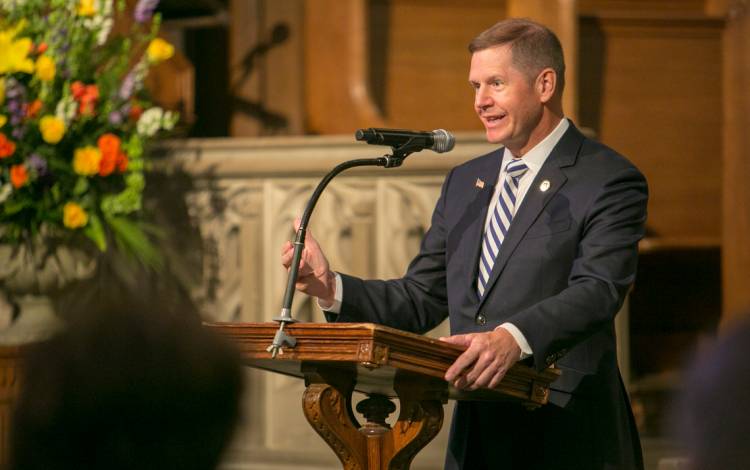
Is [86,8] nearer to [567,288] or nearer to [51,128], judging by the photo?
[51,128]

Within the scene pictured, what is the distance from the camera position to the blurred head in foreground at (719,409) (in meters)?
1.01

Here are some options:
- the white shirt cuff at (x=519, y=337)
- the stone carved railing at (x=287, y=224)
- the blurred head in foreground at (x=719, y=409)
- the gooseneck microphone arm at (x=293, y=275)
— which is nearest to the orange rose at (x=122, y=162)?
the stone carved railing at (x=287, y=224)

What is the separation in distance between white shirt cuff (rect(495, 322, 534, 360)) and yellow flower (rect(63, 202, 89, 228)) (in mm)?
2280

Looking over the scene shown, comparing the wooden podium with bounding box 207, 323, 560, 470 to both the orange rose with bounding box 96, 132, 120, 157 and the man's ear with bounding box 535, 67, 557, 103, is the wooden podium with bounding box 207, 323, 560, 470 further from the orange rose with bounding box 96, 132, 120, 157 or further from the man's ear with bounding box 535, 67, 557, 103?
the orange rose with bounding box 96, 132, 120, 157

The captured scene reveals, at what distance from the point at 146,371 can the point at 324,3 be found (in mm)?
4708

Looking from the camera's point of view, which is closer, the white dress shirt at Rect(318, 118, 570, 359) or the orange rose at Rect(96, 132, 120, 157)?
the white dress shirt at Rect(318, 118, 570, 359)

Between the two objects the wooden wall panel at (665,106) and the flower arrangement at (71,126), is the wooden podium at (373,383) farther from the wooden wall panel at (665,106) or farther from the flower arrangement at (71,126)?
the wooden wall panel at (665,106)

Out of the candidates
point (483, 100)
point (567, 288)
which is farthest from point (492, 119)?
point (567, 288)

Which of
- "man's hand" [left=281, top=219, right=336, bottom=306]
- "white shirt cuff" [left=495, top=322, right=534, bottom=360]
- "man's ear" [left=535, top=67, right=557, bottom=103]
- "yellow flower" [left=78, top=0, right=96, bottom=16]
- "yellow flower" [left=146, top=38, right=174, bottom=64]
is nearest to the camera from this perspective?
"white shirt cuff" [left=495, top=322, right=534, bottom=360]

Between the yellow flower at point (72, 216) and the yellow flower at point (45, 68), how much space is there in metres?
0.44

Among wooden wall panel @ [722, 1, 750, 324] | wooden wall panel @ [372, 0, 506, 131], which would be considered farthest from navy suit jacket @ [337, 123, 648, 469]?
wooden wall panel @ [372, 0, 506, 131]

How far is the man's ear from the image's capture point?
9.13 feet

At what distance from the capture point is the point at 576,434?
2615 millimetres

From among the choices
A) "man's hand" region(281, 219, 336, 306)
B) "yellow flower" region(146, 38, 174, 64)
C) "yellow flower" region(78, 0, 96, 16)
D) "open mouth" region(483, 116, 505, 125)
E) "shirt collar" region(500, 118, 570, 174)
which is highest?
"yellow flower" region(78, 0, 96, 16)
